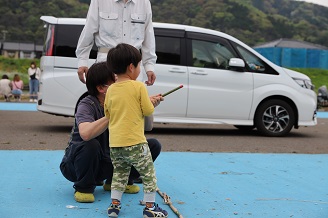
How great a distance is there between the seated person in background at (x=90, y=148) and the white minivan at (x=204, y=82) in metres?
5.12

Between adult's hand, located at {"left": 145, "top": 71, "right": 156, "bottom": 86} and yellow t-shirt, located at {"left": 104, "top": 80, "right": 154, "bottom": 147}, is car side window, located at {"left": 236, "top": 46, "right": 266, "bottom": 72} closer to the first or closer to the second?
adult's hand, located at {"left": 145, "top": 71, "right": 156, "bottom": 86}

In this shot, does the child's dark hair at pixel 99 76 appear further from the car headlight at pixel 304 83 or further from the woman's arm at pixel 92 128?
the car headlight at pixel 304 83

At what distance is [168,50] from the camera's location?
9.82 meters

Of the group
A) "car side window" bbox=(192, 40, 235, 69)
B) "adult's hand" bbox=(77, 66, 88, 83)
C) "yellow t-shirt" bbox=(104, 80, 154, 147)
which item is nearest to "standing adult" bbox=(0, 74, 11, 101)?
"car side window" bbox=(192, 40, 235, 69)

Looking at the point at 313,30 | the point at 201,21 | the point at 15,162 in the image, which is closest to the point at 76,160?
the point at 15,162

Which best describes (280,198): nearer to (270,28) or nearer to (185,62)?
(185,62)

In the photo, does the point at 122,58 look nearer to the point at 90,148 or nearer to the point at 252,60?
the point at 90,148

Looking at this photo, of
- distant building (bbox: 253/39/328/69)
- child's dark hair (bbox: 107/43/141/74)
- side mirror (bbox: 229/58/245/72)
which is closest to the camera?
child's dark hair (bbox: 107/43/141/74)

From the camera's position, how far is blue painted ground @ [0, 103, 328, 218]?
4027 millimetres

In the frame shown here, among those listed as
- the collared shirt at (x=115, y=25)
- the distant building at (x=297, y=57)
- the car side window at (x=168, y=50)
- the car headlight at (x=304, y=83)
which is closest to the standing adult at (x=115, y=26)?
the collared shirt at (x=115, y=25)

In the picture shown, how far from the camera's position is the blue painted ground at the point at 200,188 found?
403cm

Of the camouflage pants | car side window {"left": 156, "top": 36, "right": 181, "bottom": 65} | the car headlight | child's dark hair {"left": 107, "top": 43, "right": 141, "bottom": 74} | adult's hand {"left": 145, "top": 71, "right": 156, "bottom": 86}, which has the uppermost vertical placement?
car side window {"left": 156, "top": 36, "right": 181, "bottom": 65}

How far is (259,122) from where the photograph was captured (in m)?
9.91

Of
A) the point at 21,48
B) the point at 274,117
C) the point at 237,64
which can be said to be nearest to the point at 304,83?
the point at 274,117
